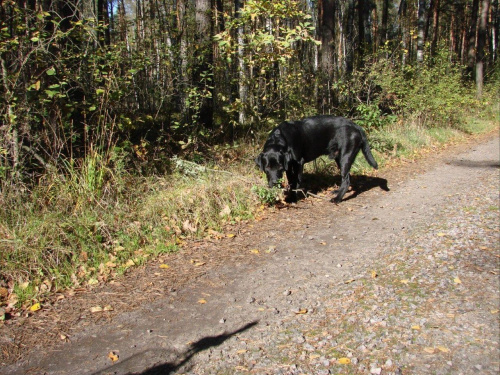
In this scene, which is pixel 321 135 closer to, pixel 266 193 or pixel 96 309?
pixel 266 193

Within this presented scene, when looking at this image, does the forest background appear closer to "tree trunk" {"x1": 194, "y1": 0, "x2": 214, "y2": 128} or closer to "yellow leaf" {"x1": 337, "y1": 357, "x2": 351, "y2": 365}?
"tree trunk" {"x1": 194, "y1": 0, "x2": 214, "y2": 128}

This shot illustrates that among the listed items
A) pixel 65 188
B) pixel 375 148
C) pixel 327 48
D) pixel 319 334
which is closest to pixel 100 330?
pixel 319 334

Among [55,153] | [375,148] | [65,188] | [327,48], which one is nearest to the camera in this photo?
[65,188]

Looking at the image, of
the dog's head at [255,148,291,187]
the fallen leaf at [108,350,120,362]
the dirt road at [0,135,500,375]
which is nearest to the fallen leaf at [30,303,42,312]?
the dirt road at [0,135,500,375]

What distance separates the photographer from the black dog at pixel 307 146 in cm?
635

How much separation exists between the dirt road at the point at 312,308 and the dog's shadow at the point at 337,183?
1.65 m

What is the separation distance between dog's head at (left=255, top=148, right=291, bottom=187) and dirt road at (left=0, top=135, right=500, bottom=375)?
2.31ft

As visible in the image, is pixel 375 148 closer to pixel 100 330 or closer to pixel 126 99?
pixel 126 99

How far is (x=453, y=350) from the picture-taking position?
286cm

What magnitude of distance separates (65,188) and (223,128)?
423 centimetres

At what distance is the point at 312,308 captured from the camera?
3584 millimetres

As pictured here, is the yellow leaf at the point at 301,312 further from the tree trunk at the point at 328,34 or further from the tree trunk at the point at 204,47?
the tree trunk at the point at 328,34

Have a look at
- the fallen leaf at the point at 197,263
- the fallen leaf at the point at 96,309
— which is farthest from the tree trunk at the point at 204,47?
the fallen leaf at the point at 96,309

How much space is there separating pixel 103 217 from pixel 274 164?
2597mm
